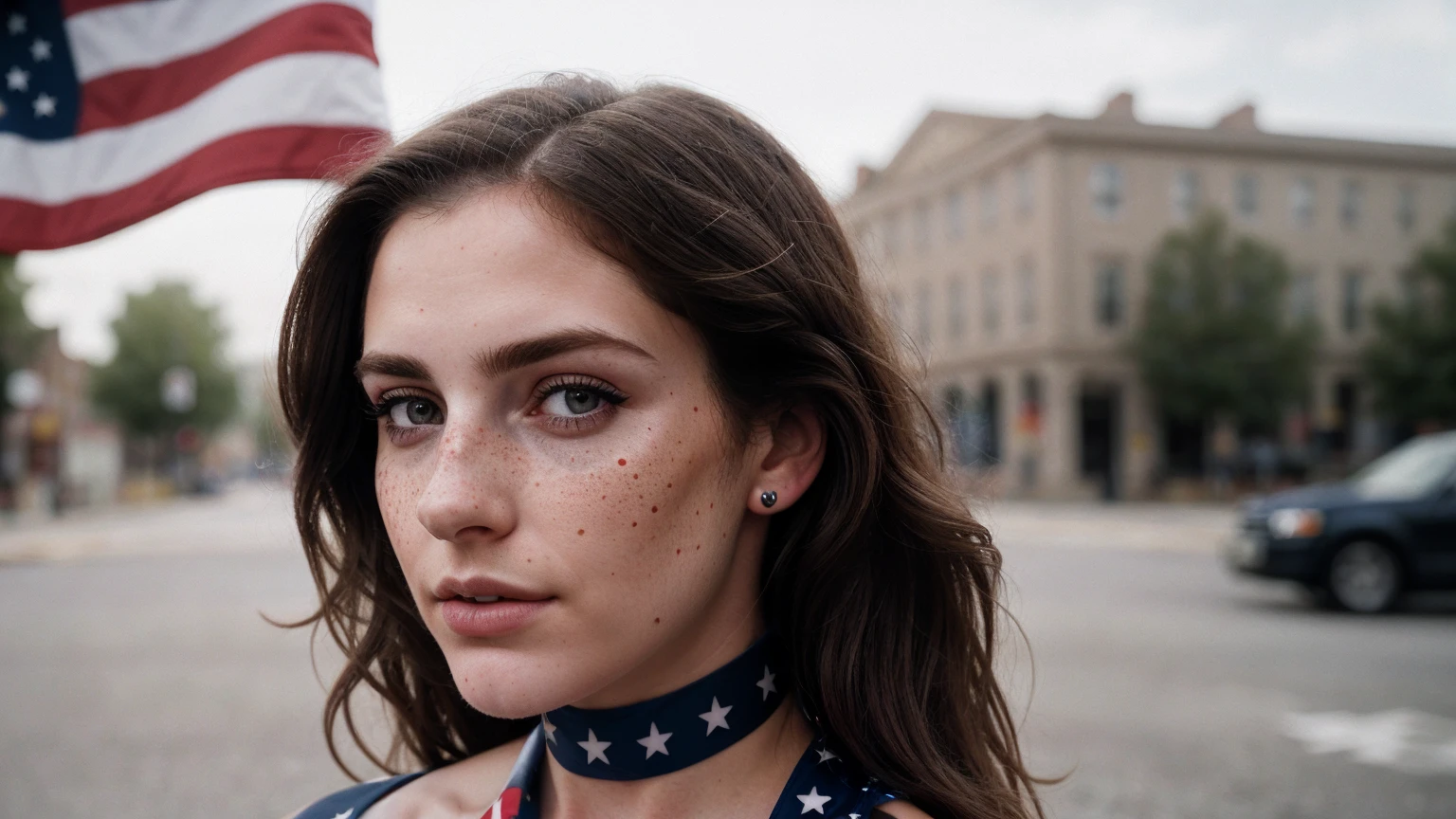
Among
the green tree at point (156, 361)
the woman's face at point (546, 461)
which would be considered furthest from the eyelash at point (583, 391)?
the green tree at point (156, 361)

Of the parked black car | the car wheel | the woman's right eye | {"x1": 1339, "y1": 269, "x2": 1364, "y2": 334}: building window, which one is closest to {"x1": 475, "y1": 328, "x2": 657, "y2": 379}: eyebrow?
the woman's right eye

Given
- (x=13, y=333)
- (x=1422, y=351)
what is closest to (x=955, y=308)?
(x=1422, y=351)

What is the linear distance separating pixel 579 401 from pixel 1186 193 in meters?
39.3

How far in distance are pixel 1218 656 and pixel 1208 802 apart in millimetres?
3522

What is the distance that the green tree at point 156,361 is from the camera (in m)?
54.2

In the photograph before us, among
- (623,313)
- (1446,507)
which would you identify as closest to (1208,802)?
(623,313)

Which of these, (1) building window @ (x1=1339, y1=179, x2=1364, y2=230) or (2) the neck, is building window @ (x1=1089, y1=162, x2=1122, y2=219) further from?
(2) the neck

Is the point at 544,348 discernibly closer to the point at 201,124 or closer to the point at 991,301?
the point at 201,124

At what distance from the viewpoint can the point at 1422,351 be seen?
36062 millimetres

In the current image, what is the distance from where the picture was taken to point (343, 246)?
1573 mm

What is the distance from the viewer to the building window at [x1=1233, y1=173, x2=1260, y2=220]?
123 ft

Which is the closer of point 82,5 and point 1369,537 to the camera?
point 82,5

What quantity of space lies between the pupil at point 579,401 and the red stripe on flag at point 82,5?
4.92 feet

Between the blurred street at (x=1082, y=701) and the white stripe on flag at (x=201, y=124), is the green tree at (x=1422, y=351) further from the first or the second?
the white stripe on flag at (x=201, y=124)
